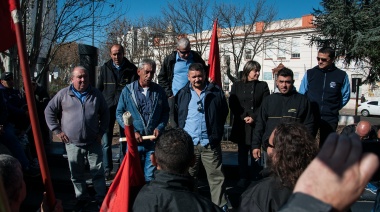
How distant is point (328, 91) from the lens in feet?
15.3

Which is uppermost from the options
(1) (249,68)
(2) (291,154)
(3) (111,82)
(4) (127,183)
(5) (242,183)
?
(1) (249,68)

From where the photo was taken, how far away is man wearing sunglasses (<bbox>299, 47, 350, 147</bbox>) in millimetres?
4637

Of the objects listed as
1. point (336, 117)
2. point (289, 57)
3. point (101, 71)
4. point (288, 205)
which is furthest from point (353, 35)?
point (289, 57)

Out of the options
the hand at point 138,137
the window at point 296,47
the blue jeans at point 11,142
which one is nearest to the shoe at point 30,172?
the blue jeans at point 11,142

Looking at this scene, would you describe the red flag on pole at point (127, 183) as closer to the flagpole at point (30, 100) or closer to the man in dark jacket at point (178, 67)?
the flagpole at point (30, 100)

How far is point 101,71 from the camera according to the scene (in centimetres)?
550

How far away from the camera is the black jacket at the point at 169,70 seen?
545cm

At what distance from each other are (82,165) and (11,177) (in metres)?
2.88

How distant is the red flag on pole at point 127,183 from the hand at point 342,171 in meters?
2.08

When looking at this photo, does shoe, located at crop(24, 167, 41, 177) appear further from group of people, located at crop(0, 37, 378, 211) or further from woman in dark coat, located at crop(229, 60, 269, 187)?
woman in dark coat, located at crop(229, 60, 269, 187)

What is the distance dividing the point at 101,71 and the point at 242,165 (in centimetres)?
259

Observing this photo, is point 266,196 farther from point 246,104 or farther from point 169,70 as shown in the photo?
point 169,70

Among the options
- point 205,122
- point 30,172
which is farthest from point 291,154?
point 30,172

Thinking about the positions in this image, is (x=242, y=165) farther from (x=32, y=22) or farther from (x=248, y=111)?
(x=32, y=22)
